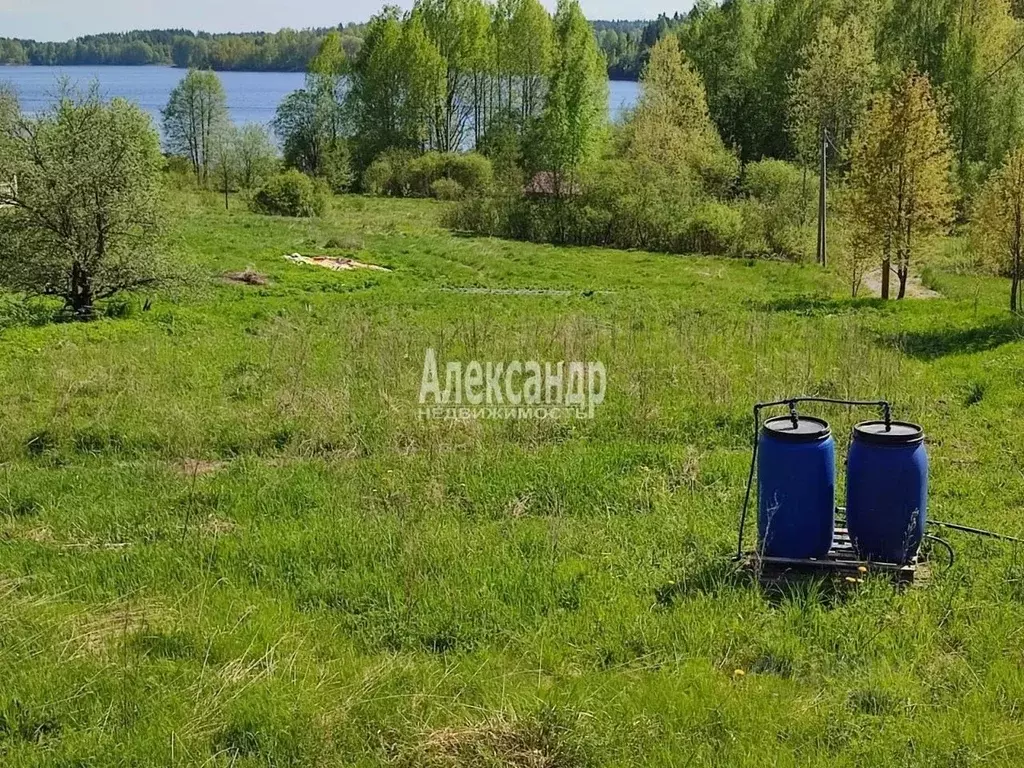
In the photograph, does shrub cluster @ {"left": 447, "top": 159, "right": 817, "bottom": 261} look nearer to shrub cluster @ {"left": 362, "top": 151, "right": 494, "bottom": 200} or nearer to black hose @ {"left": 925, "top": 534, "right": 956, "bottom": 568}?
shrub cluster @ {"left": 362, "top": 151, "right": 494, "bottom": 200}

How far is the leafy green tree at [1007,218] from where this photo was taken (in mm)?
17391

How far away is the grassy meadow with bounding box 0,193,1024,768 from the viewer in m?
3.96

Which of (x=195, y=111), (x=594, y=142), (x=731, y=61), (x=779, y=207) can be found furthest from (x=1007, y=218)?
(x=195, y=111)

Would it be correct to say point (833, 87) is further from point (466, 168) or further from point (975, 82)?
point (466, 168)

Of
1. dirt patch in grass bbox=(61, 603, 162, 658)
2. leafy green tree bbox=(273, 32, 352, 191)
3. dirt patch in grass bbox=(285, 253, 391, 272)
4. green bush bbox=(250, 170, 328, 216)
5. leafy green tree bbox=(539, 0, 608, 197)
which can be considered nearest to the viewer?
dirt patch in grass bbox=(61, 603, 162, 658)

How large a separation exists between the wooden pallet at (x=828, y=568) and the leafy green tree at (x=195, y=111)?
5884 cm

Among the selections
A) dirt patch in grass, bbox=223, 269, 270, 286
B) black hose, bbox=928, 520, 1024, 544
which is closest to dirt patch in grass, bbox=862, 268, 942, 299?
dirt patch in grass, bbox=223, 269, 270, 286

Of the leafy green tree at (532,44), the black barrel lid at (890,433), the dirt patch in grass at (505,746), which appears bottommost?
the dirt patch in grass at (505,746)

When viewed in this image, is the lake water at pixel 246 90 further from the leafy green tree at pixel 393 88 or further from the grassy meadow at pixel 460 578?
the grassy meadow at pixel 460 578

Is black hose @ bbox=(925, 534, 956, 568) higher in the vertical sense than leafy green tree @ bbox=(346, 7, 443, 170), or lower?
lower

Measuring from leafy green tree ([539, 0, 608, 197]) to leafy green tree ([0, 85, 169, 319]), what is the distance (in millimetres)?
27047

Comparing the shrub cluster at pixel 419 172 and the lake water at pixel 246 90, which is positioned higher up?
the lake water at pixel 246 90

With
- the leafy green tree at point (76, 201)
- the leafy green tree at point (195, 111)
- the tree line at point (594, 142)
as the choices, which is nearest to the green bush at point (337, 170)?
the tree line at point (594, 142)

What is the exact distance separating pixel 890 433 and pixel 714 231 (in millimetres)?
29531
